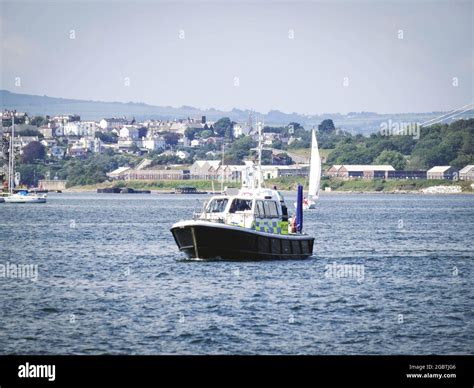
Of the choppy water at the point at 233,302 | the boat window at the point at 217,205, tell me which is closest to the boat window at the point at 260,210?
the boat window at the point at 217,205

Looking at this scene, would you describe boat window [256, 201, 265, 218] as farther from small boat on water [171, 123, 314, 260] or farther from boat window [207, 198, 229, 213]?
boat window [207, 198, 229, 213]

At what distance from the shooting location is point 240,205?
206ft

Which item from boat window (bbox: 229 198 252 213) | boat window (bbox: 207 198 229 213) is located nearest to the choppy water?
boat window (bbox: 229 198 252 213)

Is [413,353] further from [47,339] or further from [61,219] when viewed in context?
[61,219]

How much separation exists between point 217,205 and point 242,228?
3083 mm

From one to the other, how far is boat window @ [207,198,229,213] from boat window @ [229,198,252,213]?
56 centimetres

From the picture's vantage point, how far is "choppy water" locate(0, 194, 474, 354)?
1623 inches

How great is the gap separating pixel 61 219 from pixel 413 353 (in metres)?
94.5

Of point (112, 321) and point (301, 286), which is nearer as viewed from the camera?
point (112, 321)

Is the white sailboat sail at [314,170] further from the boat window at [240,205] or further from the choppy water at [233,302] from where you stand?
the boat window at [240,205]
